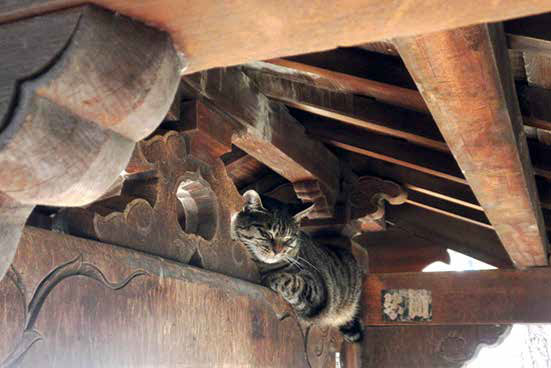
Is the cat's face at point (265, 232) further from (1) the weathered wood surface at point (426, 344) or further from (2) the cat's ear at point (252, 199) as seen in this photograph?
(1) the weathered wood surface at point (426, 344)

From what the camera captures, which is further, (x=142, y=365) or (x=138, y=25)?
(x=142, y=365)

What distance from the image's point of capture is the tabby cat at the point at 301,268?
2.65 m

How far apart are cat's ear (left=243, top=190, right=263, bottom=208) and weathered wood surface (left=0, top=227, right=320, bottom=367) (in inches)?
24.8

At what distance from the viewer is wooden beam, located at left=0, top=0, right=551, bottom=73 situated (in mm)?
834

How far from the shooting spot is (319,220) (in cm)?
321

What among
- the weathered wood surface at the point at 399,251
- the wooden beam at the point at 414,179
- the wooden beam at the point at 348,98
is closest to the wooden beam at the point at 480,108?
the wooden beam at the point at 348,98

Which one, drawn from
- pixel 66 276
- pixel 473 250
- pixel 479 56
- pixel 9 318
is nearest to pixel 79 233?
pixel 66 276

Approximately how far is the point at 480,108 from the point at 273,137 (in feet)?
3.91

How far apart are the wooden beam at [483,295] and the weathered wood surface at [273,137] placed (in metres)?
0.52

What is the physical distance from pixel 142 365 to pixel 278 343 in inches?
32.6

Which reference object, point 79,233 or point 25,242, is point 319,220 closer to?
point 79,233

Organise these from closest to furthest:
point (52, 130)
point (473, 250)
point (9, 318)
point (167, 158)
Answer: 1. point (52, 130)
2. point (9, 318)
3. point (167, 158)
4. point (473, 250)

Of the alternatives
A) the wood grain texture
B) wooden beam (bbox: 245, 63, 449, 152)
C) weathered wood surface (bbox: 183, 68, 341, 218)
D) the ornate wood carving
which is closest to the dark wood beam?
weathered wood surface (bbox: 183, 68, 341, 218)

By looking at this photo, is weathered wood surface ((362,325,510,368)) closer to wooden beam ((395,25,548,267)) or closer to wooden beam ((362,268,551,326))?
wooden beam ((362,268,551,326))
